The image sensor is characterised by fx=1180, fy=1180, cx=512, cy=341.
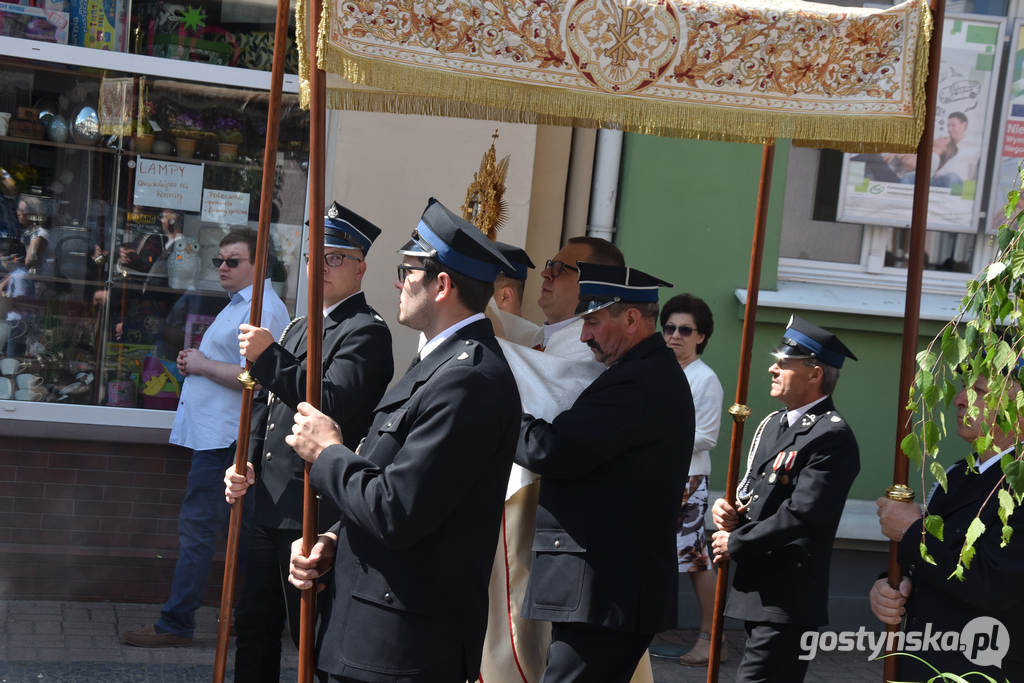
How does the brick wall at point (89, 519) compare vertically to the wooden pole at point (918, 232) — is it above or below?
below

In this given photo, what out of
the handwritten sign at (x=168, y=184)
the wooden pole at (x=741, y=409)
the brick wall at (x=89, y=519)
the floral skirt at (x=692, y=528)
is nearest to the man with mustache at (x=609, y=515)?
the wooden pole at (x=741, y=409)

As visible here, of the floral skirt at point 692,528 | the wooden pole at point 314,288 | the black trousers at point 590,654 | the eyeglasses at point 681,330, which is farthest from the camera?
the eyeglasses at point 681,330

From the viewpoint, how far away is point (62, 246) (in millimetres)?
6715

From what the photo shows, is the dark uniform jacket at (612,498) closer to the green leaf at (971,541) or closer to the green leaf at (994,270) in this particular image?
the green leaf at (971,541)

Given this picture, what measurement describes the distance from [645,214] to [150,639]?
3655mm

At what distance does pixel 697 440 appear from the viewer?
6.22m

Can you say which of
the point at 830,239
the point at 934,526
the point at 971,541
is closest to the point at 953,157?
the point at 830,239

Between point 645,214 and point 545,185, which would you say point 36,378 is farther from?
point 645,214

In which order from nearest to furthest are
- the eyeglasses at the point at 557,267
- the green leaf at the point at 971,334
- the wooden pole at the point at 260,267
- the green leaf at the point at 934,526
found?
the green leaf at the point at 971,334 → the green leaf at the point at 934,526 → the wooden pole at the point at 260,267 → the eyeglasses at the point at 557,267

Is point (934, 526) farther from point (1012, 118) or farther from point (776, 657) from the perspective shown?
point (1012, 118)

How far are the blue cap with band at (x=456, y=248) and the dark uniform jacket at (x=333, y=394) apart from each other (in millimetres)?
818

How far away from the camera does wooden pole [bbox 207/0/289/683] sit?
3.87 meters

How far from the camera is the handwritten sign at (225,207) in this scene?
22.5 ft

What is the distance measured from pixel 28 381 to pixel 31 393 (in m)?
0.07
